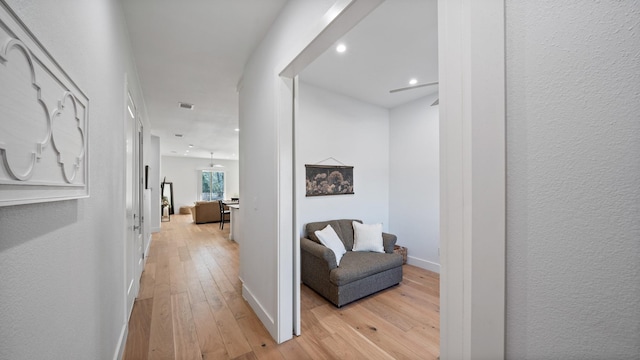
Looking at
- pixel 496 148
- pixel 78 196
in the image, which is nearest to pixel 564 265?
pixel 496 148

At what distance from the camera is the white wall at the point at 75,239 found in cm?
54

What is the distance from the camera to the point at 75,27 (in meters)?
0.89

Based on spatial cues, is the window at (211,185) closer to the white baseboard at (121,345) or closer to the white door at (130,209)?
the white door at (130,209)

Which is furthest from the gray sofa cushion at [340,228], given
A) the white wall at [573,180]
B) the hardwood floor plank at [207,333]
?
the white wall at [573,180]

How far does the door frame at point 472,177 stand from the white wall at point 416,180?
2932 mm

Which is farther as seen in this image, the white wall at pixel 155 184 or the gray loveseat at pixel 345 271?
the white wall at pixel 155 184

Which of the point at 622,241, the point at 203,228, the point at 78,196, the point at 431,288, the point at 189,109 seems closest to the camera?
the point at 622,241

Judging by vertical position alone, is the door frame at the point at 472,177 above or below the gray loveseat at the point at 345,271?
above

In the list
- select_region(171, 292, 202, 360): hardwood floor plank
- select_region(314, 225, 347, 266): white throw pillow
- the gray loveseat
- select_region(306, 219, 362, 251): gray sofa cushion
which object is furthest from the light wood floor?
select_region(306, 219, 362, 251): gray sofa cushion

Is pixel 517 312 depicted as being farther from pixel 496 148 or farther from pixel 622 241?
pixel 496 148

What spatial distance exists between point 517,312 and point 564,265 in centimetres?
16

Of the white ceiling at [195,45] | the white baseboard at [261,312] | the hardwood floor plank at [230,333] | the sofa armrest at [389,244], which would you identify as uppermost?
the white ceiling at [195,45]

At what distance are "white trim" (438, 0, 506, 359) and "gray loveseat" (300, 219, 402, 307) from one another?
1.86m

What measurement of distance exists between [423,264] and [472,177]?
11.6ft
